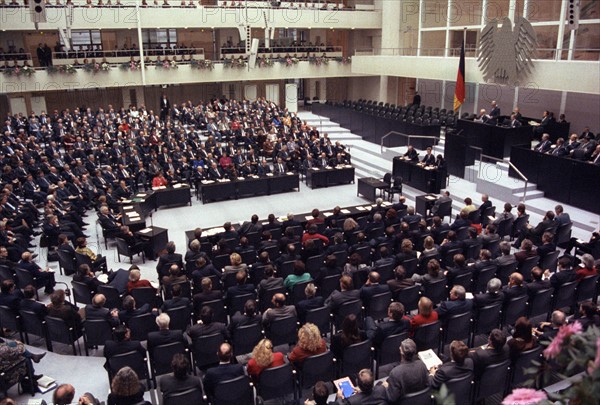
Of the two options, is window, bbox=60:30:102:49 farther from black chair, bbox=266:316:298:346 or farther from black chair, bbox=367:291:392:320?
black chair, bbox=367:291:392:320

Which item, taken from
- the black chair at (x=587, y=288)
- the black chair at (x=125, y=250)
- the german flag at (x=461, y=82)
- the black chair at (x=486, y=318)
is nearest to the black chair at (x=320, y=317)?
the black chair at (x=486, y=318)

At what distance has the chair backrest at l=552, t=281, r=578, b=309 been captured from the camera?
766 centimetres

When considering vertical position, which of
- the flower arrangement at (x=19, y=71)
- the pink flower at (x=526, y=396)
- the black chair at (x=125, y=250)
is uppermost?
the flower arrangement at (x=19, y=71)

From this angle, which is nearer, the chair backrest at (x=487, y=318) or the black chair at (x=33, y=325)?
the chair backrest at (x=487, y=318)

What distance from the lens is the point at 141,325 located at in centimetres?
713

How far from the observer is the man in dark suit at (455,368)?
17.2 feet

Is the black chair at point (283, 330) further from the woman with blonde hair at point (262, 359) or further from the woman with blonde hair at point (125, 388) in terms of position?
the woman with blonde hair at point (125, 388)

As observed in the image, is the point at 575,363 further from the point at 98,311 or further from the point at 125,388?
the point at 98,311

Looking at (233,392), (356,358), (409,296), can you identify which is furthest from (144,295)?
(409,296)

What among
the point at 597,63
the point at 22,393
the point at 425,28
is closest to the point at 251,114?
the point at 425,28

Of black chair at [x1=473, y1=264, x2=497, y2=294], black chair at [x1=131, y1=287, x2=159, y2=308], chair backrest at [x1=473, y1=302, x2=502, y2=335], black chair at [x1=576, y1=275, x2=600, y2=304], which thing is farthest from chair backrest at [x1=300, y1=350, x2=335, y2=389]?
black chair at [x1=576, y1=275, x2=600, y2=304]

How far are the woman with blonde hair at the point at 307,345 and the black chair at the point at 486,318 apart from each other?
247 cm

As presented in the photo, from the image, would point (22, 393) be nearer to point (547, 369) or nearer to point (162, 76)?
point (547, 369)

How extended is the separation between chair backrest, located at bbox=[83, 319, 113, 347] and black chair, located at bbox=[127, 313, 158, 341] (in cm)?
38
